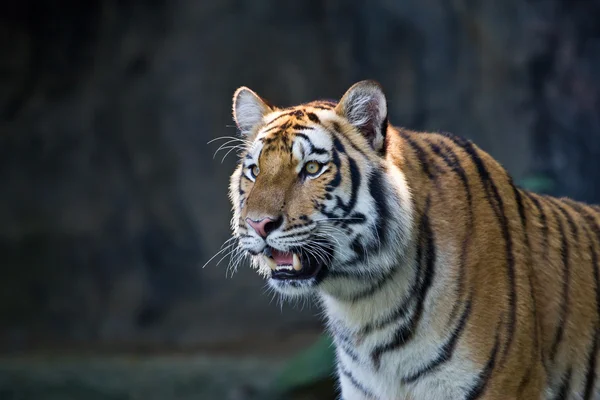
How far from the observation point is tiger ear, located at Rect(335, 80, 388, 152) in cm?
271

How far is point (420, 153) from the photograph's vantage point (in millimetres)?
2967

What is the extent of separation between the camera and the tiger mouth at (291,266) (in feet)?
8.89

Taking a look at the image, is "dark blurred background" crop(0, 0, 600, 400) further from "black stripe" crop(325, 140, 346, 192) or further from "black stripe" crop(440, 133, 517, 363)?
"black stripe" crop(325, 140, 346, 192)

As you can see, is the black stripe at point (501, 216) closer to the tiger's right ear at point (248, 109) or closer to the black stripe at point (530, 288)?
the black stripe at point (530, 288)

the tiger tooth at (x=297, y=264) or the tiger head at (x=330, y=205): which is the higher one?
the tiger head at (x=330, y=205)

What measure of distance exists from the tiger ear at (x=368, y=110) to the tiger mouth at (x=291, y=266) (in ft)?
1.41

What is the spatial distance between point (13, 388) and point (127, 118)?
8.17 ft

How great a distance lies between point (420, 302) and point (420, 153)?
0.54m

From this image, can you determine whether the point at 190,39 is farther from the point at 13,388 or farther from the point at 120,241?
the point at 13,388

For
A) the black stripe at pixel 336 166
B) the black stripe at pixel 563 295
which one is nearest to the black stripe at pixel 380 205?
the black stripe at pixel 336 166

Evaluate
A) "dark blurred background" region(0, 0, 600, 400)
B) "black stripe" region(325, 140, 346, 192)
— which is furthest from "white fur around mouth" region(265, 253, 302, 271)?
"dark blurred background" region(0, 0, 600, 400)

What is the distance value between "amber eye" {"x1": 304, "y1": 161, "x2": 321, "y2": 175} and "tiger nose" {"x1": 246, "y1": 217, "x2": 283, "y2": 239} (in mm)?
200

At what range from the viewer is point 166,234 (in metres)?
7.27

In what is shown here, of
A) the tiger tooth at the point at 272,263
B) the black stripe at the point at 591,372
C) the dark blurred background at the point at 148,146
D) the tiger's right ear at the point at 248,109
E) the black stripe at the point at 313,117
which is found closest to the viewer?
the tiger tooth at the point at 272,263
